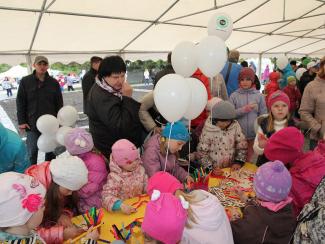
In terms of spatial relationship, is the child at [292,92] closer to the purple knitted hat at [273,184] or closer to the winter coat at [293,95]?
the winter coat at [293,95]

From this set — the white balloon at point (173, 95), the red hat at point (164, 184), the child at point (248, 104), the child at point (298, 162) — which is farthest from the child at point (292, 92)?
the red hat at point (164, 184)

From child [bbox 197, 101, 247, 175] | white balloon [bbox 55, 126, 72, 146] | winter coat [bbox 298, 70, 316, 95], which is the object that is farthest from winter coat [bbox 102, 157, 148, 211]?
winter coat [bbox 298, 70, 316, 95]

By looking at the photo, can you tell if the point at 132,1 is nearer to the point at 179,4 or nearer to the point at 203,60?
the point at 179,4

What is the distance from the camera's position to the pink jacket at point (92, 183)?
1657 millimetres

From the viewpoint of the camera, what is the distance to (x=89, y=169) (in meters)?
1.69

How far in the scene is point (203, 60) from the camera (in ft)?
6.01

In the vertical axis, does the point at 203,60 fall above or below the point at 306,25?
below

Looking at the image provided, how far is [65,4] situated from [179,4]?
5.67 ft

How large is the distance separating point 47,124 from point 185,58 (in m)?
1.69

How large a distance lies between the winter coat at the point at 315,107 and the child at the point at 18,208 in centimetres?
Result: 237

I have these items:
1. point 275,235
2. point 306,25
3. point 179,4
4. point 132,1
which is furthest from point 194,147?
point 306,25

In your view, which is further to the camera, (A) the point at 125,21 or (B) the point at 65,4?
(A) the point at 125,21

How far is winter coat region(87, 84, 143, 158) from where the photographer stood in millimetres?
1765

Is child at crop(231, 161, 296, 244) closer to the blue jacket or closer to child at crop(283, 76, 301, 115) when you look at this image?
the blue jacket
